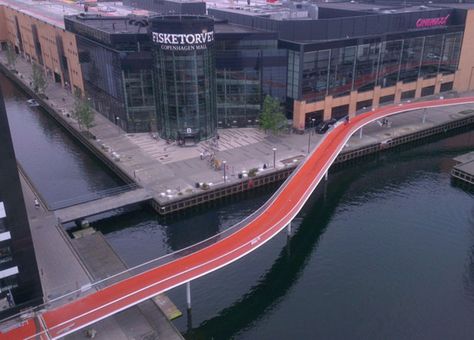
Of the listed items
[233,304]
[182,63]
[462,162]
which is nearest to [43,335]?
[233,304]

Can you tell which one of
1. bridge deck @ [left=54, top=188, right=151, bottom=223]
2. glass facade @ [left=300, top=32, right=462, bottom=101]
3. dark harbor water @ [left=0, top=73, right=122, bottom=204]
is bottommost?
dark harbor water @ [left=0, top=73, right=122, bottom=204]

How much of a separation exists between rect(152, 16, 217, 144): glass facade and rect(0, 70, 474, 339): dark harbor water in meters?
16.0

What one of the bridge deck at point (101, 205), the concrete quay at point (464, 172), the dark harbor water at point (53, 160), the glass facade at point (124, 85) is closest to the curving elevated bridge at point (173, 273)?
the bridge deck at point (101, 205)

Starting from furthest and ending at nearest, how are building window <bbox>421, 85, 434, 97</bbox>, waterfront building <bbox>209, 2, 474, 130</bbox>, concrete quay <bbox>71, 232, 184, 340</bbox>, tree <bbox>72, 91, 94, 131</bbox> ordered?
building window <bbox>421, 85, 434, 97</bbox> → waterfront building <bbox>209, 2, 474, 130</bbox> → tree <bbox>72, 91, 94, 131</bbox> → concrete quay <bbox>71, 232, 184, 340</bbox>

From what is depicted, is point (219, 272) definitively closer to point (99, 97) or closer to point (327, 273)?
point (327, 273)

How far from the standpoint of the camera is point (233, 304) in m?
50.7

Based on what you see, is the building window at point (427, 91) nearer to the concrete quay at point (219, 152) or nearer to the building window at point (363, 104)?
the concrete quay at point (219, 152)

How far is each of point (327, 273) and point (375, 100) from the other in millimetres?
58362

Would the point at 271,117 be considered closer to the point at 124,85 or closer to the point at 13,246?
the point at 124,85

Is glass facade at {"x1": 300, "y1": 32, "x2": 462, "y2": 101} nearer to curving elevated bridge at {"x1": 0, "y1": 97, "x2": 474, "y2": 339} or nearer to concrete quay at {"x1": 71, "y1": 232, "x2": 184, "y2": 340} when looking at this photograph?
curving elevated bridge at {"x1": 0, "y1": 97, "x2": 474, "y2": 339}

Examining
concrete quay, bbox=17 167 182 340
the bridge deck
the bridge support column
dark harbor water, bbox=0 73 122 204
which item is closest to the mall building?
dark harbor water, bbox=0 73 122 204

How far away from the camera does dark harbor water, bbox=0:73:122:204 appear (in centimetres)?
7512

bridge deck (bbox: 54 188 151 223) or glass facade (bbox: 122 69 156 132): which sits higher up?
glass facade (bbox: 122 69 156 132)

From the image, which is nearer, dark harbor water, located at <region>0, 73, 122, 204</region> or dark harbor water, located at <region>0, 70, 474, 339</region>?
dark harbor water, located at <region>0, 70, 474, 339</region>
